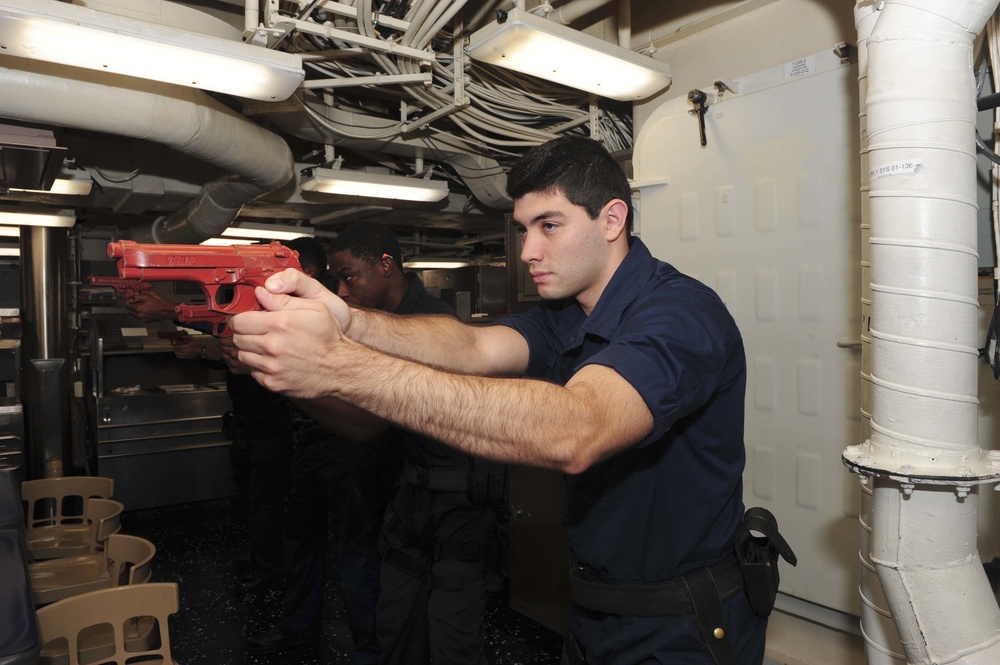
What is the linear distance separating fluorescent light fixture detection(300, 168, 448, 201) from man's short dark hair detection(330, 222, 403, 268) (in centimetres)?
79

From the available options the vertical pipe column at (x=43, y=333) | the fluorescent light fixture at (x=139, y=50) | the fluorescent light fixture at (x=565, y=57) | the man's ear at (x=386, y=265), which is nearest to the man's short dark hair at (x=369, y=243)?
the man's ear at (x=386, y=265)

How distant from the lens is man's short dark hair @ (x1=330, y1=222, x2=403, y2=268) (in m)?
2.69

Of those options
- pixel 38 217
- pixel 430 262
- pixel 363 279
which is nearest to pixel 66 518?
pixel 363 279

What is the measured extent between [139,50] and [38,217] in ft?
11.1

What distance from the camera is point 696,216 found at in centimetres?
241

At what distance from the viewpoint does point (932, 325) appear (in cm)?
120

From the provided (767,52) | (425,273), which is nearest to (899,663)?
(767,52)

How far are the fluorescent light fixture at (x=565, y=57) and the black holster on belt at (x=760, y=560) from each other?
151cm

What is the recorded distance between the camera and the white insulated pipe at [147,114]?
78.5 inches

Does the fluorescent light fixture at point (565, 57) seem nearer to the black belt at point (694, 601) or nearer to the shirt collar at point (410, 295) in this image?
the shirt collar at point (410, 295)

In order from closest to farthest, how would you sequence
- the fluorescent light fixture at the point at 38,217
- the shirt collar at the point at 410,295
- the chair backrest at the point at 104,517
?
the chair backrest at the point at 104,517 < the shirt collar at the point at 410,295 < the fluorescent light fixture at the point at 38,217

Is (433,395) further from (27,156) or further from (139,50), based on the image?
(27,156)

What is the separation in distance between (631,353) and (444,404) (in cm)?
30

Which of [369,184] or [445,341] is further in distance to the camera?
[369,184]
